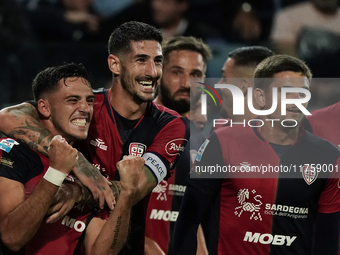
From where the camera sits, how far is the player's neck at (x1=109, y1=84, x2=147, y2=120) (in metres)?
3.20

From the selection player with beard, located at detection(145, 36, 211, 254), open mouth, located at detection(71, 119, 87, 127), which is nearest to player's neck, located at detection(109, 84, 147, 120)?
open mouth, located at detection(71, 119, 87, 127)

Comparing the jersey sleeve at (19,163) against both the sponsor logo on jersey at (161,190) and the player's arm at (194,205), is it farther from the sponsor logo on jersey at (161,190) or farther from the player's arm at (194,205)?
the sponsor logo on jersey at (161,190)

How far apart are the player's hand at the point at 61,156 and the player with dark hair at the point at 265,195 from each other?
2.50 ft

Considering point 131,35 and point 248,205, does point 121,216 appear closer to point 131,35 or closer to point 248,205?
point 248,205

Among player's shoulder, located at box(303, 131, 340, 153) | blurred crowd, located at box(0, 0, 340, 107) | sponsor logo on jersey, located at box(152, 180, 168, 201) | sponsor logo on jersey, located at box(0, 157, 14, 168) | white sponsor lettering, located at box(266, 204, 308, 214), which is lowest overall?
sponsor logo on jersey, located at box(0, 157, 14, 168)

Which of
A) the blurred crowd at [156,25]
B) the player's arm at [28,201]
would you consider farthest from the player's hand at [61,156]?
the blurred crowd at [156,25]

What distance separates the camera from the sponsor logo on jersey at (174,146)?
3.05 metres

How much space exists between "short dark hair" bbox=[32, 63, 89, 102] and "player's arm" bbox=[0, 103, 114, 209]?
0.15m

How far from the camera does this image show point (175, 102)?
12.9 ft

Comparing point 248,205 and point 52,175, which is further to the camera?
point 248,205

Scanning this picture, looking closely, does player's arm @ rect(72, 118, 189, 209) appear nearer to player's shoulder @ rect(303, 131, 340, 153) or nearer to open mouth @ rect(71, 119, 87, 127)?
open mouth @ rect(71, 119, 87, 127)

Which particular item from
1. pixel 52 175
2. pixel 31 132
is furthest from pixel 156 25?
pixel 52 175

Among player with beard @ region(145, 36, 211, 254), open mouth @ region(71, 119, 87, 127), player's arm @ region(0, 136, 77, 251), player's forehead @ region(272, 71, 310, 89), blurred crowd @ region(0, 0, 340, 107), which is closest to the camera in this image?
player's arm @ region(0, 136, 77, 251)

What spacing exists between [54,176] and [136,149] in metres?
0.74
